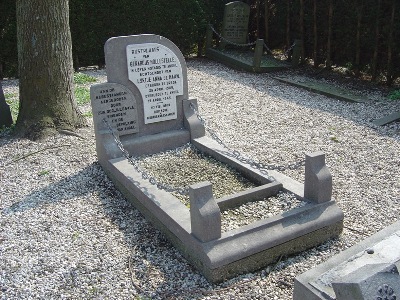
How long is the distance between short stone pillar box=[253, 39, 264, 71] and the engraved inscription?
18.7 ft

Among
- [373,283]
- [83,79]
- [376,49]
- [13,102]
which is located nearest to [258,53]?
[376,49]

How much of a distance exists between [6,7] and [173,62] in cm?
650

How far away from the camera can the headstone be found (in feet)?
42.1

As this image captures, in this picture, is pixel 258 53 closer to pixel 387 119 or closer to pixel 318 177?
pixel 387 119

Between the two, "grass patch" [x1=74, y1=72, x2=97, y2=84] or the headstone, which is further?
the headstone

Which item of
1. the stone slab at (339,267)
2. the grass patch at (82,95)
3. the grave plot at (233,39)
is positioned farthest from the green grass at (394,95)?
the stone slab at (339,267)

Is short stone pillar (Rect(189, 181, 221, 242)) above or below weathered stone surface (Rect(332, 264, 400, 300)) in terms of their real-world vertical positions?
below

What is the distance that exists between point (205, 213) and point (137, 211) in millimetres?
1344

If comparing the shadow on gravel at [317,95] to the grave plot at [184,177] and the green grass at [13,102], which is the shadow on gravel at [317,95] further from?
the green grass at [13,102]

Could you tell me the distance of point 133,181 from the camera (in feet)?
15.8

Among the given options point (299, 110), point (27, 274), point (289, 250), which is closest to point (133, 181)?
point (27, 274)

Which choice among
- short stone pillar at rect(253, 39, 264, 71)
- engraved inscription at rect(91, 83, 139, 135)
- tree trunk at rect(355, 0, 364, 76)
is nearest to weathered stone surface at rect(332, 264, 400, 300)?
engraved inscription at rect(91, 83, 139, 135)

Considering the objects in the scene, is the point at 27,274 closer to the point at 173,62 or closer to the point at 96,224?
the point at 96,224

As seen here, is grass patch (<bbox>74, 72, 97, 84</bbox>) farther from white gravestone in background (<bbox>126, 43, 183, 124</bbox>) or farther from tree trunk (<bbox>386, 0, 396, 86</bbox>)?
tree trunk (<bbox>386, 0, 396, 86</bbox>)
